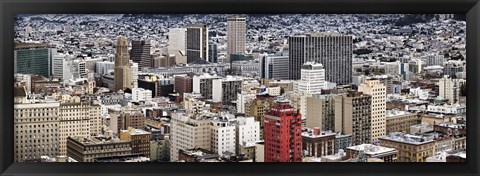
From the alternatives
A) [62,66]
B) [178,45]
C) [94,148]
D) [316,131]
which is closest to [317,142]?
[316,131]

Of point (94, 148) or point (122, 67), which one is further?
point (122, 67)

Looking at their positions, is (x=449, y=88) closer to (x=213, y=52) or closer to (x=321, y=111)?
A: (x=321, y=111)

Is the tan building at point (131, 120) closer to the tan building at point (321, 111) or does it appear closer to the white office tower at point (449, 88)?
the tan building at point (321, 111)

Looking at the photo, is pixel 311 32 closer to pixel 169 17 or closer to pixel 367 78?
pixel 367 78

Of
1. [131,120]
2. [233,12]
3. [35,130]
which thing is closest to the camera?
[233,12]

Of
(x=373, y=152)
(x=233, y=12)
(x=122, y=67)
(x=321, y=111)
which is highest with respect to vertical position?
(x=233, y=12)

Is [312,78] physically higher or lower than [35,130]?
higher

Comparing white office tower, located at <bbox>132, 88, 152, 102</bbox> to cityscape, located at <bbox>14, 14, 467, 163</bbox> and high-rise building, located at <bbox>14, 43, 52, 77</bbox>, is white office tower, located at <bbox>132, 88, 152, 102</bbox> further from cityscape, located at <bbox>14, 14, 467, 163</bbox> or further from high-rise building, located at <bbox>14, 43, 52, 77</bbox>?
high-rise building, located at <bbox>14, 43, 52, 77</bbox>
